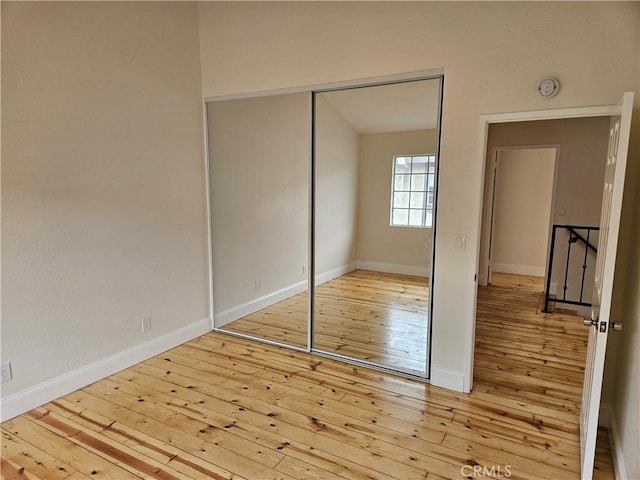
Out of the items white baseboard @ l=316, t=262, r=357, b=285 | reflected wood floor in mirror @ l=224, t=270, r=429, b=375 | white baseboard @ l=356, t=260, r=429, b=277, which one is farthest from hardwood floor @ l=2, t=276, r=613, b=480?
white baseboard @ l=356, t=260, r=429, b=277

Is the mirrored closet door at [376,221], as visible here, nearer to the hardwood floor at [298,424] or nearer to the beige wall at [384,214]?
the beige wall at [384,214]

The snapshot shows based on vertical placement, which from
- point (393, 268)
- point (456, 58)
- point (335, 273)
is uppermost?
point (456, 58)

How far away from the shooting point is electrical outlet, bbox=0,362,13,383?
8.09 feet

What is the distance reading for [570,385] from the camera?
121 inches

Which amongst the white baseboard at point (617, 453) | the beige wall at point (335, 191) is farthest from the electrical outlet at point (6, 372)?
the white baseboard at point (617, 453)

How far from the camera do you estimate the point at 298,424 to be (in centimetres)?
252

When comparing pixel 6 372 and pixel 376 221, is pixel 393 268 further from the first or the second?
pixel 6 372

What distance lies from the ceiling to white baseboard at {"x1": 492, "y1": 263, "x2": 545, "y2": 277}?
5.07 m

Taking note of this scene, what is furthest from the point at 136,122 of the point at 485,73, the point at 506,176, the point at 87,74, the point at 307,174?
the point at 506,176

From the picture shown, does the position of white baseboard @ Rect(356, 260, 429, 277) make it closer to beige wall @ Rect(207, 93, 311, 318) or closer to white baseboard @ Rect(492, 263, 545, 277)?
beige wall @ Rect(207, 93, 311, 318)

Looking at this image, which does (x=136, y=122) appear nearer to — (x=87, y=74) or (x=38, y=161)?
(x=87, y=74)

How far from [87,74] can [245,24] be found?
4.80ft

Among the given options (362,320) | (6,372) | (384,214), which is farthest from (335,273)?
(6,372)

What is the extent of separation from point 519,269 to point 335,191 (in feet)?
16.6
